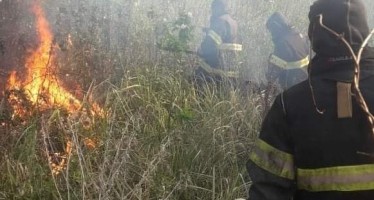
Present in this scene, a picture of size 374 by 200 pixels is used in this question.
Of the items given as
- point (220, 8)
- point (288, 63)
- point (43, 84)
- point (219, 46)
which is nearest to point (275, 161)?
point (43, 84)

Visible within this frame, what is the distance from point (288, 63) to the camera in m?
5.33

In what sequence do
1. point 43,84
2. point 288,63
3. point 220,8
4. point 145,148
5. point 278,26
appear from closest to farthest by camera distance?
point 145,148 < point 43,84 < point 288,63 < point 278,26 < point 220,8

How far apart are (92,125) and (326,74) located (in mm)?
2456

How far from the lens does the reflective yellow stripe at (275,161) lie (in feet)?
6.19

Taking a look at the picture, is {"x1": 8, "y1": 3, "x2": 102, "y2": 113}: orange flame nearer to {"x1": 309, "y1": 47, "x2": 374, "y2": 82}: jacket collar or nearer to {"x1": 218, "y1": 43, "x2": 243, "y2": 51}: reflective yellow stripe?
{"x1": 218, "y1": 43, "x2": 243, "y2": 51}: reflective yellow stripe

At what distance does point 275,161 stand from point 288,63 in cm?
361

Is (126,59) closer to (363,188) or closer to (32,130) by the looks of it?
(32,130)

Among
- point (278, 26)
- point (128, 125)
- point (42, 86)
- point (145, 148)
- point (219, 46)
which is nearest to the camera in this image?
point (145, 148)

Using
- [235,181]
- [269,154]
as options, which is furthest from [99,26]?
[269,154]

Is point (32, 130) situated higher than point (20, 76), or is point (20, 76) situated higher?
point (20, 76)

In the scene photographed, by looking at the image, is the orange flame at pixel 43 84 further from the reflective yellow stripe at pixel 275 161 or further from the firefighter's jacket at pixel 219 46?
the reflective yellow stripe at pixel 275 161

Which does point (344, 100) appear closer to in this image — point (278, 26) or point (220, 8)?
point (278, 26)

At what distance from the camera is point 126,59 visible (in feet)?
17.5

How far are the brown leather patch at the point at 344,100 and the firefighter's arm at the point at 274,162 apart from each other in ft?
0.81
